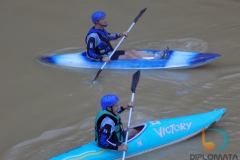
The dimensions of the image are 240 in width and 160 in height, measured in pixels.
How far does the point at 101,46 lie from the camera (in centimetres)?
696

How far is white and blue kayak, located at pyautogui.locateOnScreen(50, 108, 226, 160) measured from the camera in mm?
4398

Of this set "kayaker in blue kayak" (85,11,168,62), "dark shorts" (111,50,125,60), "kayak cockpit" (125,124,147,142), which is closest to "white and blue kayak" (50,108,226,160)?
"kayak cockpit" (125,124,147,142)

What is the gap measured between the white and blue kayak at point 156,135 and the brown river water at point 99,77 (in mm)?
125

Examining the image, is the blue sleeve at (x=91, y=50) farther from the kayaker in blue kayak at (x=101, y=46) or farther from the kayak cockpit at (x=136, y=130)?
the kayak cockpit at (x=136, y=130)

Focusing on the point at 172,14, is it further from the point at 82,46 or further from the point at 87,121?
the point at 87,121

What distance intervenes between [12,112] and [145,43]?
365 cm

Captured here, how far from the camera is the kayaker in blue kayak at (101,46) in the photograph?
6.77 meters

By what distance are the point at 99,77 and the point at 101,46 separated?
61cm

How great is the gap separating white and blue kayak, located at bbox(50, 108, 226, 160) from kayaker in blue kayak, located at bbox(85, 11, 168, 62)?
2.14 metres

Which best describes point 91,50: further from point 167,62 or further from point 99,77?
point 167,62

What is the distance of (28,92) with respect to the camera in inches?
252

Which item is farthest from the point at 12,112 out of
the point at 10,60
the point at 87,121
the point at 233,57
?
the point at 233,57

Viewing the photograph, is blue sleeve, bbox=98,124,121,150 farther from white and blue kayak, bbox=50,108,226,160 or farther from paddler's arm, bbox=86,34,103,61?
paddler's arm, bbox=86,34,103,61

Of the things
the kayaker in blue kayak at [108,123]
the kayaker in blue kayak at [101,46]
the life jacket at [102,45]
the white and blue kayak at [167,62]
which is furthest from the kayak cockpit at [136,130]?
the life jacket at [102,45]
